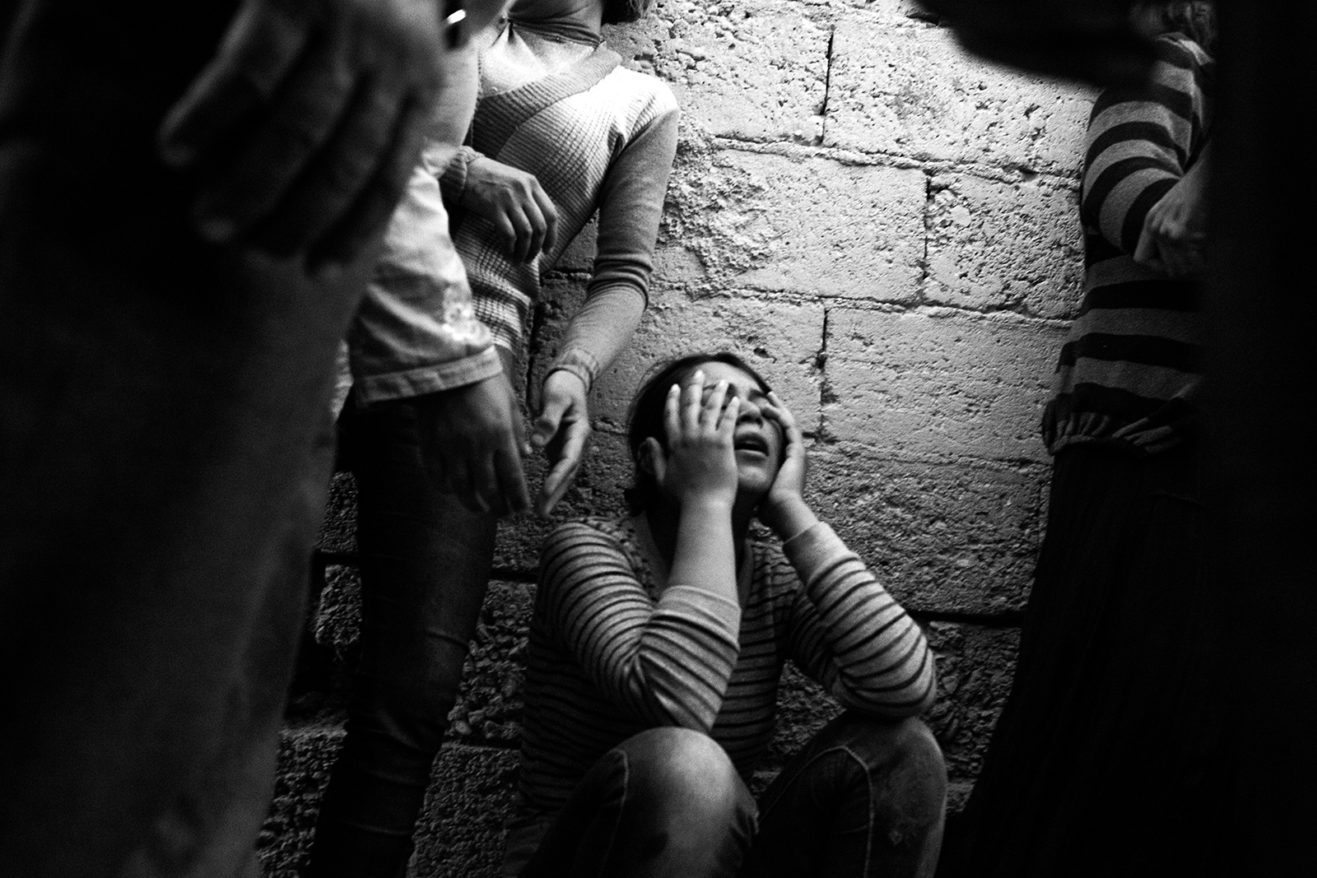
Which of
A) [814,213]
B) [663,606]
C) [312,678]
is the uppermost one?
[814,213]

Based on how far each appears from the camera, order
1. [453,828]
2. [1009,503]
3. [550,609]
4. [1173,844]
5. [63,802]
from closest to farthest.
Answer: [63,802] → [1173,844] → [550,609] → [453,828] → [1009,503]

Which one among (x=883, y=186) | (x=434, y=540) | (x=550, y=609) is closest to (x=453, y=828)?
(x=550, y=609)

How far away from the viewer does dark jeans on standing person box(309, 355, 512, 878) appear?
1.95 m

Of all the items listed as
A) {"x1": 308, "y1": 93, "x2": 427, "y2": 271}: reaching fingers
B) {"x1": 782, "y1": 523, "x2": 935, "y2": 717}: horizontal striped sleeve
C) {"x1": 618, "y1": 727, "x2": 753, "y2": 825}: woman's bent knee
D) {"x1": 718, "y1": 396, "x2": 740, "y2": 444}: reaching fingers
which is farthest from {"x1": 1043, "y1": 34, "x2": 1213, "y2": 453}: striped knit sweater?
{"x1": 308, "y1": 93, "x2": 427, "y2": 271}: reaching fingers

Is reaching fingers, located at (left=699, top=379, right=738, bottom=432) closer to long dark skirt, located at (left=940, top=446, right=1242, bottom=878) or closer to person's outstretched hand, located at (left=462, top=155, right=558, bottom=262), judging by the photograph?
person's outstretched hand, located at (left=462, top=155, right=558, bottom=262)

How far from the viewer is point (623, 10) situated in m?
2.82

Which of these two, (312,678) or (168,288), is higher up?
(168,288)

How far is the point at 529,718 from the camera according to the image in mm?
2299

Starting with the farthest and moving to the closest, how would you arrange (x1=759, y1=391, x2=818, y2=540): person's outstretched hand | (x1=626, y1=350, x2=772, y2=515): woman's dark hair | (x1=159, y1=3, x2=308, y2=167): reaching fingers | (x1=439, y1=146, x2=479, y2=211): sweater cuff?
(x1=626, y1=350, x2=772, y2=515): woman's dark hair
(x1=759, y1=391, x2=818, y2=540): person's outstretched hand
(x1=439, y1=146, x2=479, y2=211): sweater cuff
(x1=159, y1=3, x2=308, y2=167): reaching fingers

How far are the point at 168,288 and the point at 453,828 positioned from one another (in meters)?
2.19

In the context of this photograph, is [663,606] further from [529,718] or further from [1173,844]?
[1173,844]

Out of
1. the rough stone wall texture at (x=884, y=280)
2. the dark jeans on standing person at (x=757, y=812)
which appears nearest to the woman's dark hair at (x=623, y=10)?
the rough stone wall texture at (x=884, y=280)

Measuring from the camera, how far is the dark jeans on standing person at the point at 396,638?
1.95 meters

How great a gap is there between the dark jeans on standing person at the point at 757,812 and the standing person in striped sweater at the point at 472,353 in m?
0.27
